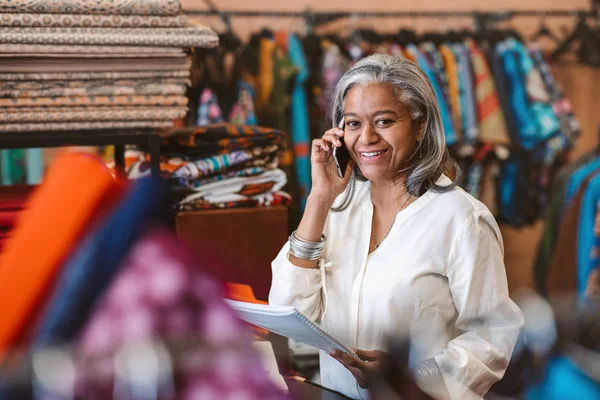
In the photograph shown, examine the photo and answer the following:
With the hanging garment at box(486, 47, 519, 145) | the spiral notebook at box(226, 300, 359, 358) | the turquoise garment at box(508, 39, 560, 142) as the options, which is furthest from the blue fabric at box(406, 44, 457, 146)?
the spiral notebook at box(226, 300, 359, 358)

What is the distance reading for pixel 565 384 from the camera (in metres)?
0.47

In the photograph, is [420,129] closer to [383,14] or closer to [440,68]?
[440,68]

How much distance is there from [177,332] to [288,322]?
692mm

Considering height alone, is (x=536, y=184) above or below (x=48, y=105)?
below

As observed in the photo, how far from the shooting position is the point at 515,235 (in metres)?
4.29

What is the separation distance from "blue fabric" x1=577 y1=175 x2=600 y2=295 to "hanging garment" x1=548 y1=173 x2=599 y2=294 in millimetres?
12

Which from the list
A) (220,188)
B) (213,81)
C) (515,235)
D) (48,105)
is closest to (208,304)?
(48,105)

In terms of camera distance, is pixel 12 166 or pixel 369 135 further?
pixel 12 166

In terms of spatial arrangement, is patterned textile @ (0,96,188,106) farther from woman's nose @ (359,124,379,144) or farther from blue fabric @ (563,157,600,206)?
blue fabric @ (563,157,600,206)

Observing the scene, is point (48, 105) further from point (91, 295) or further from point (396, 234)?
point (91, 295)

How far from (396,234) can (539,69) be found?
247 centimetres

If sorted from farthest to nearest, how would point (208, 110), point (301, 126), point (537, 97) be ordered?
point (537, 97), point (301, 126), point (208, 110)

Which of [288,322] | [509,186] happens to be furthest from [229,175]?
[509,186]

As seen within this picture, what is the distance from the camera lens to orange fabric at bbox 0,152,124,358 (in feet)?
2.20
